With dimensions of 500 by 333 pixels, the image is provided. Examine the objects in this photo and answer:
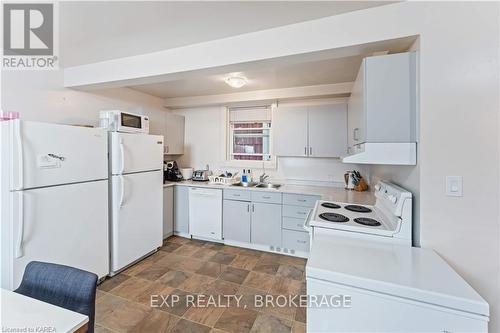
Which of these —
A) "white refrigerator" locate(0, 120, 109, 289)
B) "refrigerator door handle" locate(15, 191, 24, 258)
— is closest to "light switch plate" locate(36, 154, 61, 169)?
"white refrigerator" locate(0, 120, 109, 289)

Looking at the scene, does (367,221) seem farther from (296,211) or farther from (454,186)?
(296,211)

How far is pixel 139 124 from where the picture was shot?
2775 millimetres

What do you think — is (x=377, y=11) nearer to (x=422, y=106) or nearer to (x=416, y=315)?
→ (x=422, y=106)

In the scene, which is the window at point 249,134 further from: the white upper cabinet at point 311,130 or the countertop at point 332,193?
the countertop at point 332,193

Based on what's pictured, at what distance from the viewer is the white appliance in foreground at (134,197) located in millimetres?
2453

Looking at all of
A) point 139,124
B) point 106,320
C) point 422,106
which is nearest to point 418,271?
point 422,106

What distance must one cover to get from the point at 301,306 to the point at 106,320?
64.6 inches

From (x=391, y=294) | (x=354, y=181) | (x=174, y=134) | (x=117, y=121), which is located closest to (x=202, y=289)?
(x=391, y=294)

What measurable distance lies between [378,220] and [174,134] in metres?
3.41

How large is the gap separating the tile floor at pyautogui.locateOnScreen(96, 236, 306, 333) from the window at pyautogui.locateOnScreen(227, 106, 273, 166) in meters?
1.56

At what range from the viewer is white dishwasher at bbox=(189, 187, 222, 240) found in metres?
3.33

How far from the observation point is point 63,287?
1109 millimetres

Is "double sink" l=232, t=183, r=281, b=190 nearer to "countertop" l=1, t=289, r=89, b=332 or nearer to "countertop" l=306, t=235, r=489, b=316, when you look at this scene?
"countertop" l=306, t=235, r=489, b=316

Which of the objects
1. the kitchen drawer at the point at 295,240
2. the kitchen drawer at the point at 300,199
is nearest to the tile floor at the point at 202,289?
the kitchen drawer at the point at 295,240
